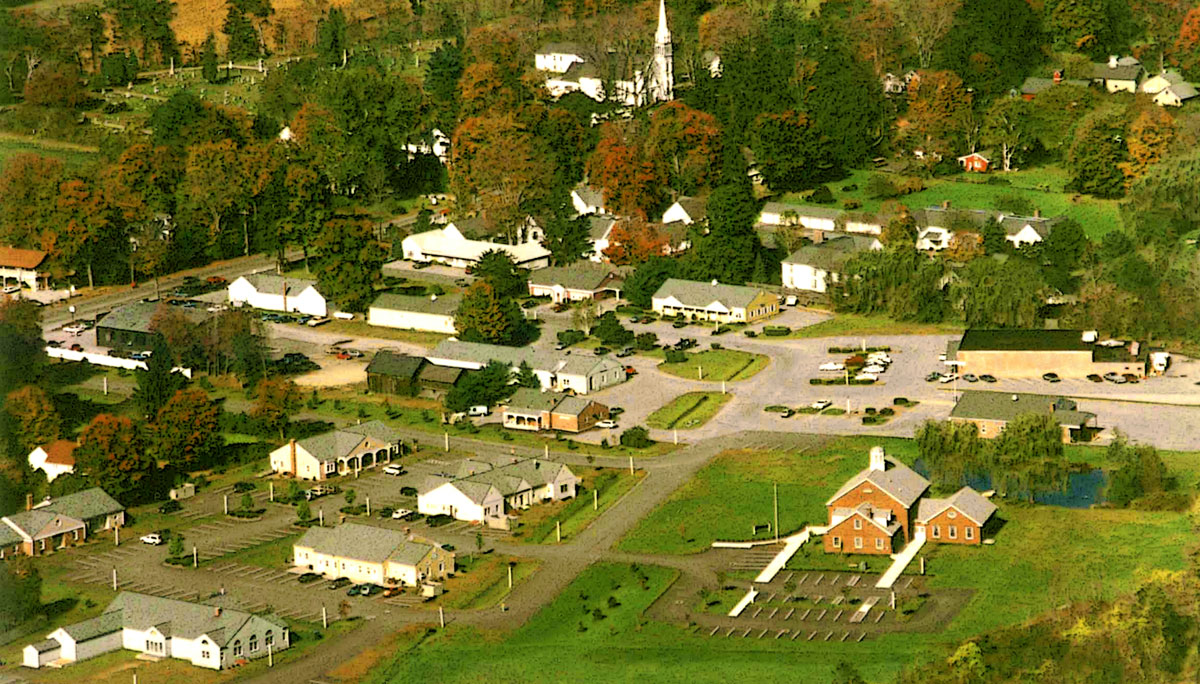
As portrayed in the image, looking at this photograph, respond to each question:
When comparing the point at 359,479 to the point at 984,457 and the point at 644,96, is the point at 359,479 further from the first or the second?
the point at 644,96

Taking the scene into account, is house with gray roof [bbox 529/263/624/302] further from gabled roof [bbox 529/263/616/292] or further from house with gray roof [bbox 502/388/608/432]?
house with gray roof [bbox 502/388/608/432]

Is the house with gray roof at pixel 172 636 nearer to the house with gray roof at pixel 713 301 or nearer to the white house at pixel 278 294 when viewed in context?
the house with gray roof at pixel 713 301

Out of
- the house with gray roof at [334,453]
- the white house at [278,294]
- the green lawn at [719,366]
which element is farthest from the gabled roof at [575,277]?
the house with gray roof at [334,453]

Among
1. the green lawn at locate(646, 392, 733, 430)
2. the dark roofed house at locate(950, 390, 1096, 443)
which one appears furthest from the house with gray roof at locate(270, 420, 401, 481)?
the dark roofed house at locate(950, 390, 1096, 443)

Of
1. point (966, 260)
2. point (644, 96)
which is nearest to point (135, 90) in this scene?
point (644, 96)

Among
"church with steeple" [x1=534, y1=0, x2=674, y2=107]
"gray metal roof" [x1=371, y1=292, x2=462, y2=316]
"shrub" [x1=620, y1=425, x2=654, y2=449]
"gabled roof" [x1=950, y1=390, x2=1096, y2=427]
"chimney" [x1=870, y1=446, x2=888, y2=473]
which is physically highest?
"church with steeple" [x1=534, y1=0, x2=674, y2=107]

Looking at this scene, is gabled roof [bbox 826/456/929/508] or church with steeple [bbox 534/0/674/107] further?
church with steeple [bbox 534/0/674/107]

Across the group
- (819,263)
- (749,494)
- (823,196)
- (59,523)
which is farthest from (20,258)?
(749,494)
